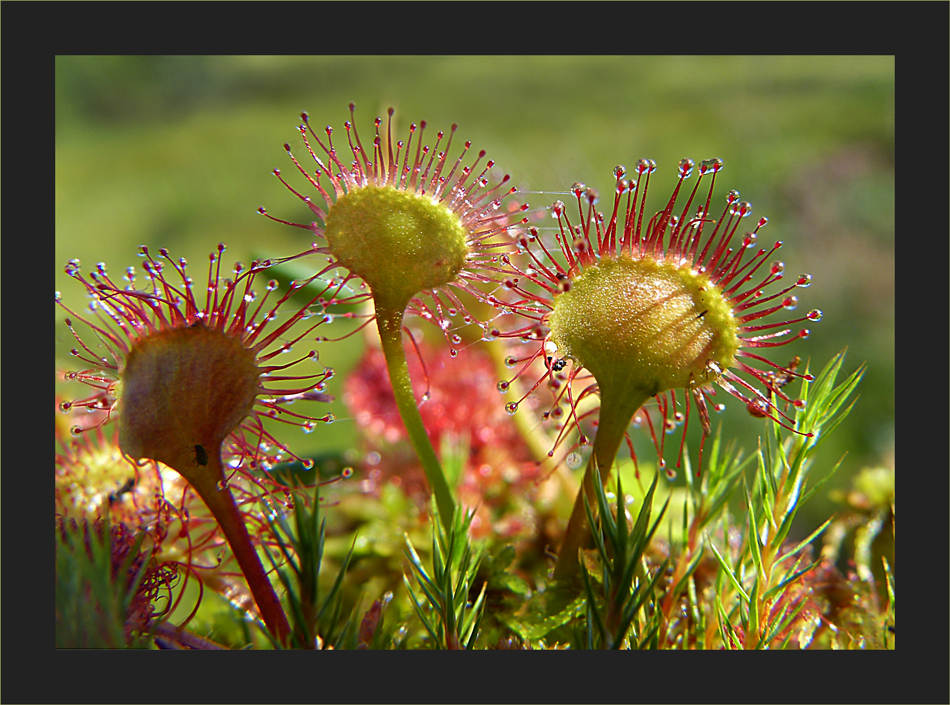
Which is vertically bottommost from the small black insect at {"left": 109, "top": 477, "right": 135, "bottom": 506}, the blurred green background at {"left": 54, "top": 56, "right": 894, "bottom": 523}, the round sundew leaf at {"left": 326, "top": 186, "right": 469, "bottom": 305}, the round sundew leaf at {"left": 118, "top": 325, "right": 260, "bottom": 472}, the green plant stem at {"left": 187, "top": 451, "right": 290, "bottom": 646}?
the green plant stem at {"left": 187, "top": 451, "right": 290, "bottom": 646}

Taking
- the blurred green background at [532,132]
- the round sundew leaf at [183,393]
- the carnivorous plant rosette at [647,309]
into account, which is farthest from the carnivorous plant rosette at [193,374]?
the blurred green background at [532,132]

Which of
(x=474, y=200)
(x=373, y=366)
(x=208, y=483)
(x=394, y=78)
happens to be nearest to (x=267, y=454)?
(x=208, y=483)

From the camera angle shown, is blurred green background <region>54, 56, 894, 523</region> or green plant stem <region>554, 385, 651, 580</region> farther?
blurred green background <region>54, 56, 894, 523</region>

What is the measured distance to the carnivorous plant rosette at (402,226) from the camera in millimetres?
352

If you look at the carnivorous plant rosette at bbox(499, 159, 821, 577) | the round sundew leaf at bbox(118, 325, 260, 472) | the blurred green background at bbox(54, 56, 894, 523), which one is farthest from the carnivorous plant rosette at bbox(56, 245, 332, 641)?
the blurred green background at bbox(54, 56, 894, 523)

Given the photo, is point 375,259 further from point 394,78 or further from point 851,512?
point 394,78

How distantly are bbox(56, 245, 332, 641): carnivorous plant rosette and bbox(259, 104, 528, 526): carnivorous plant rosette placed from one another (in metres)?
0.04

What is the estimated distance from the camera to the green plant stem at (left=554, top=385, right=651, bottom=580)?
34 cm

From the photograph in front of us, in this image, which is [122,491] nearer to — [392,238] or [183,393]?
[183,393]

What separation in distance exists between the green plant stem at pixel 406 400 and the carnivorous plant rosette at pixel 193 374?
40 mm

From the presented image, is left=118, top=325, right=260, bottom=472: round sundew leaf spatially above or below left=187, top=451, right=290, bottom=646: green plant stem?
above

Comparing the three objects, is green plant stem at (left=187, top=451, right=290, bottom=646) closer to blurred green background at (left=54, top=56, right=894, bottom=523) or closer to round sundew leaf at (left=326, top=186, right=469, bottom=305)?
round sundew leaf at (left=326, top=186, right=469, bottom=305)

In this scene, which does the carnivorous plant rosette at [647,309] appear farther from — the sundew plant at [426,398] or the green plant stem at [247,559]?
the green plant stem at [247,559]

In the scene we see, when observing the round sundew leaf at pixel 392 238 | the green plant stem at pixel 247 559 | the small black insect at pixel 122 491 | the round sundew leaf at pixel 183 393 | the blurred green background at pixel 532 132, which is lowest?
the green plant stem at pixel 247 559
